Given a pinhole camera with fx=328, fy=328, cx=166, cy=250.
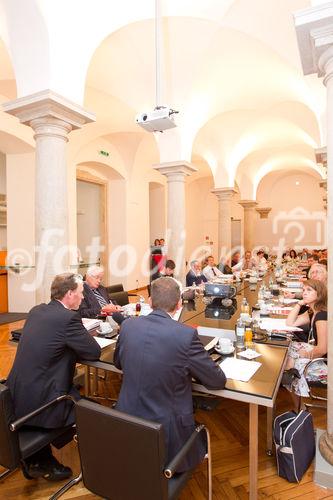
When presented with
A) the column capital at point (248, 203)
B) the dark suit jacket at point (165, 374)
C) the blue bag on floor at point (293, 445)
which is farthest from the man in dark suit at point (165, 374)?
the column capital at point (248, 203)

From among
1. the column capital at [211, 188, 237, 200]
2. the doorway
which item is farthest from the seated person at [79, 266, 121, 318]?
the column capital at [211, 188, 237, 200]

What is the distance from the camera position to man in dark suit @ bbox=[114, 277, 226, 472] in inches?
65.8

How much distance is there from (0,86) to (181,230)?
13.9 feet

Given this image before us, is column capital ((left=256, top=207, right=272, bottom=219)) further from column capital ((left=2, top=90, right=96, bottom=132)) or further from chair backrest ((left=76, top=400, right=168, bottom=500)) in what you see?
chair backrest ((left=76, top=400, right=168, bottom=500))

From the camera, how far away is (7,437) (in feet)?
5.64

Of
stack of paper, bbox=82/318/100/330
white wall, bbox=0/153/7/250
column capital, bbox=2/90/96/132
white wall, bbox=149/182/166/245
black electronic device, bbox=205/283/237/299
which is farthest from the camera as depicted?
white wall, bbox=149/182/166/245

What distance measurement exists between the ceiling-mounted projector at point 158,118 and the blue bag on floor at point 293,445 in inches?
125

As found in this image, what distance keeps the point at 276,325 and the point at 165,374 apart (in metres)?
1.92

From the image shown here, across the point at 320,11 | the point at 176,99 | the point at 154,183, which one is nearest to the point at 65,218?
the point at 320,11

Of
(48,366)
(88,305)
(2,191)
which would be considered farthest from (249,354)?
(2,191)

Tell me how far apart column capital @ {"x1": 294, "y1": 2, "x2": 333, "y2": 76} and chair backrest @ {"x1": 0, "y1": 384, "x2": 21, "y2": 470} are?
2831 mm

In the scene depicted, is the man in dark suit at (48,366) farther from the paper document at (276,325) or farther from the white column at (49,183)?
the paper document at (276,325)

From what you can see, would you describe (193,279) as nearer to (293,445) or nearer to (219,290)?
(219,290)

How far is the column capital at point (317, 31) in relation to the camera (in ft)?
6.78
